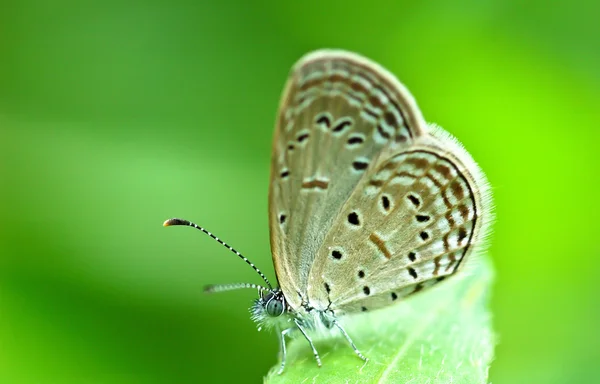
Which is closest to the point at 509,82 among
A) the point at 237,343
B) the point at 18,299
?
the point at 237,343

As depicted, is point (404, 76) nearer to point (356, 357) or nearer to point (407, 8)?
point (407, 8)

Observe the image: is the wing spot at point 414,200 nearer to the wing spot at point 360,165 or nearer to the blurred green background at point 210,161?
the wing spot at point 360,165

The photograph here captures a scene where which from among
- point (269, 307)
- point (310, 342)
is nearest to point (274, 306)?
point (269, 307)

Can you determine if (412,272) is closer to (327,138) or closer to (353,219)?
(353,219)

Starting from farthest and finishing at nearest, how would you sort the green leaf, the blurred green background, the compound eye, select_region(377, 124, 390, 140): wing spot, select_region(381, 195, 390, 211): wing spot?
the blurred green background, the compound eye, select_region(381, 195, 390, 211): wing spot, select_region(377, 124, 390, 140): wing spot, the green leaf

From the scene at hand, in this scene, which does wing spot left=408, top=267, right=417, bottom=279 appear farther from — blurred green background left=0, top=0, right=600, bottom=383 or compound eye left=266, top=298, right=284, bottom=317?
blurred green background left=0, top=0, right=600, bottom=383

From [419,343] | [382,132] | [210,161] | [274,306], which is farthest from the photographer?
[210,161]

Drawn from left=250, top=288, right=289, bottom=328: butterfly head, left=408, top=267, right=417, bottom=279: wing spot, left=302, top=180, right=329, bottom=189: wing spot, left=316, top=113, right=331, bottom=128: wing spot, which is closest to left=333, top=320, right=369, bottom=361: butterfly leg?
left=250, top=288, right=289, bottom=328: butterfly head

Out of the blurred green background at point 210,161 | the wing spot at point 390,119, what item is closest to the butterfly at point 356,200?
the wing spot at point 390,119
